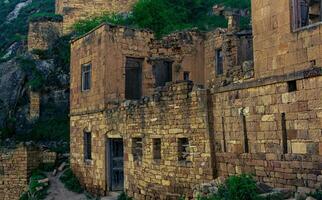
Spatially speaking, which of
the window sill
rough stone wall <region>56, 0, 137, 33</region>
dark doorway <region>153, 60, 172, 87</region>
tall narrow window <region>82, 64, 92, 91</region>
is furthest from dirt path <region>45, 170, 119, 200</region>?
rough stone wall <region>56, 0, 137, 33</region>

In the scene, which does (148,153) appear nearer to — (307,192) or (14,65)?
(307,192)

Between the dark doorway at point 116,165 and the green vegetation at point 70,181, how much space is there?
93.5 inches

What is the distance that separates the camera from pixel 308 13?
1055 centimetres

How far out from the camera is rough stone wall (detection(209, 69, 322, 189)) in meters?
9.14

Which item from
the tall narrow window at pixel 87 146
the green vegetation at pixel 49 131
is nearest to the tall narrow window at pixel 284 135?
the tall narrow window at pixel 87 146

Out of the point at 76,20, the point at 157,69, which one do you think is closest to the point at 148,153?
the point at 157,69

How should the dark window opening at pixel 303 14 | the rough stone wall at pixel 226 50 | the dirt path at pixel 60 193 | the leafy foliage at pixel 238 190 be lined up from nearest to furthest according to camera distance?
the leafy foliage at pixel 238 190 < the dark window opening at pixel 303 14 < the dirt path at pixel 60 193 < the rough stone wall at pixel 226 50

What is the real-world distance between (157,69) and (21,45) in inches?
742

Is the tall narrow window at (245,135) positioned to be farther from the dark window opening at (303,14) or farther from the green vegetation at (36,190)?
the green vegetation at (36,190)

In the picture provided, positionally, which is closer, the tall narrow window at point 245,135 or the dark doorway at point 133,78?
the tall narrow window at point 245,135

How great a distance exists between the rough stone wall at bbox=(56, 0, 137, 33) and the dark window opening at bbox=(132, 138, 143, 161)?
60.8ft

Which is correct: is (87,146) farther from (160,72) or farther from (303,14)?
(303,14)

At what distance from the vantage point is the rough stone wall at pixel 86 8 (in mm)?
32219

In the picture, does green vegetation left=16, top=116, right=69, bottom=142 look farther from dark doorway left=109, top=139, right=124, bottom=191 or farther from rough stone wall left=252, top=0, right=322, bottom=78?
rough stone wall left=252, top=0, right=322, bottom=78
